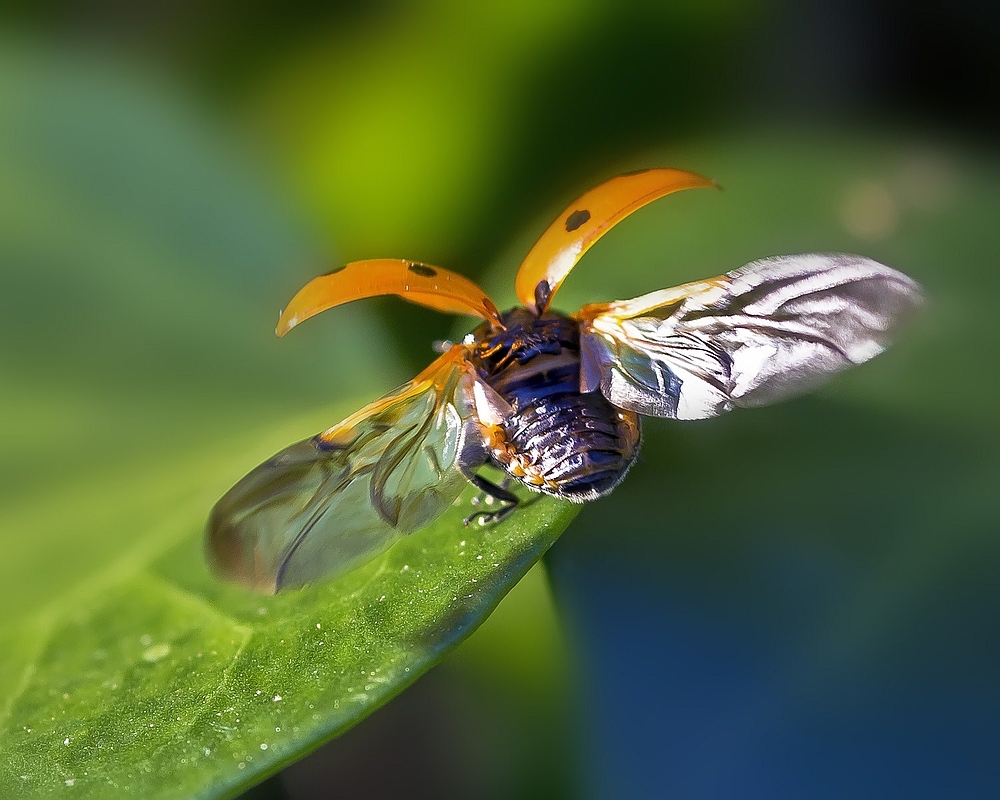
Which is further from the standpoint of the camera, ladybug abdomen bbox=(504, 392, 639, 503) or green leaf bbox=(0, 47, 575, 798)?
ladybug abdomen bbox=(504, 392, 639, 503)

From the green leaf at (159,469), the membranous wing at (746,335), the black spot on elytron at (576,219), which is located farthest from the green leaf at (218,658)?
the black spot on elytron at (576,219)

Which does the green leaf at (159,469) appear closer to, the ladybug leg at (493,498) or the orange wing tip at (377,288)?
the ladybug leg at (493,498)

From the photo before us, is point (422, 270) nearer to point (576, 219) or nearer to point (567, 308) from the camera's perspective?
point (576, 219)

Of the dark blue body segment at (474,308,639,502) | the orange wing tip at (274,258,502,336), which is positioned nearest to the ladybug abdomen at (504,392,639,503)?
the dark blue body segment at (474,308,639,502)

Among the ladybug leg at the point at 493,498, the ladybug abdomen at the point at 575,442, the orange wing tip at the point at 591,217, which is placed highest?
the orange wing tip at the point at 591,217

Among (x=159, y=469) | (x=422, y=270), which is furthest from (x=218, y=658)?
(x=422, y=270)

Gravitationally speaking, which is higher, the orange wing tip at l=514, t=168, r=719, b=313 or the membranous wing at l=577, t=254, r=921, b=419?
the orange wing tip at l=514, t=168, r=719, b=313

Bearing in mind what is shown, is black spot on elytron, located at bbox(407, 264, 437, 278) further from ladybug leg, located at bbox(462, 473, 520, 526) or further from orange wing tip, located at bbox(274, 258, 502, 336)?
ladybug leg, located at bbox(462, 473, 520, 526)
